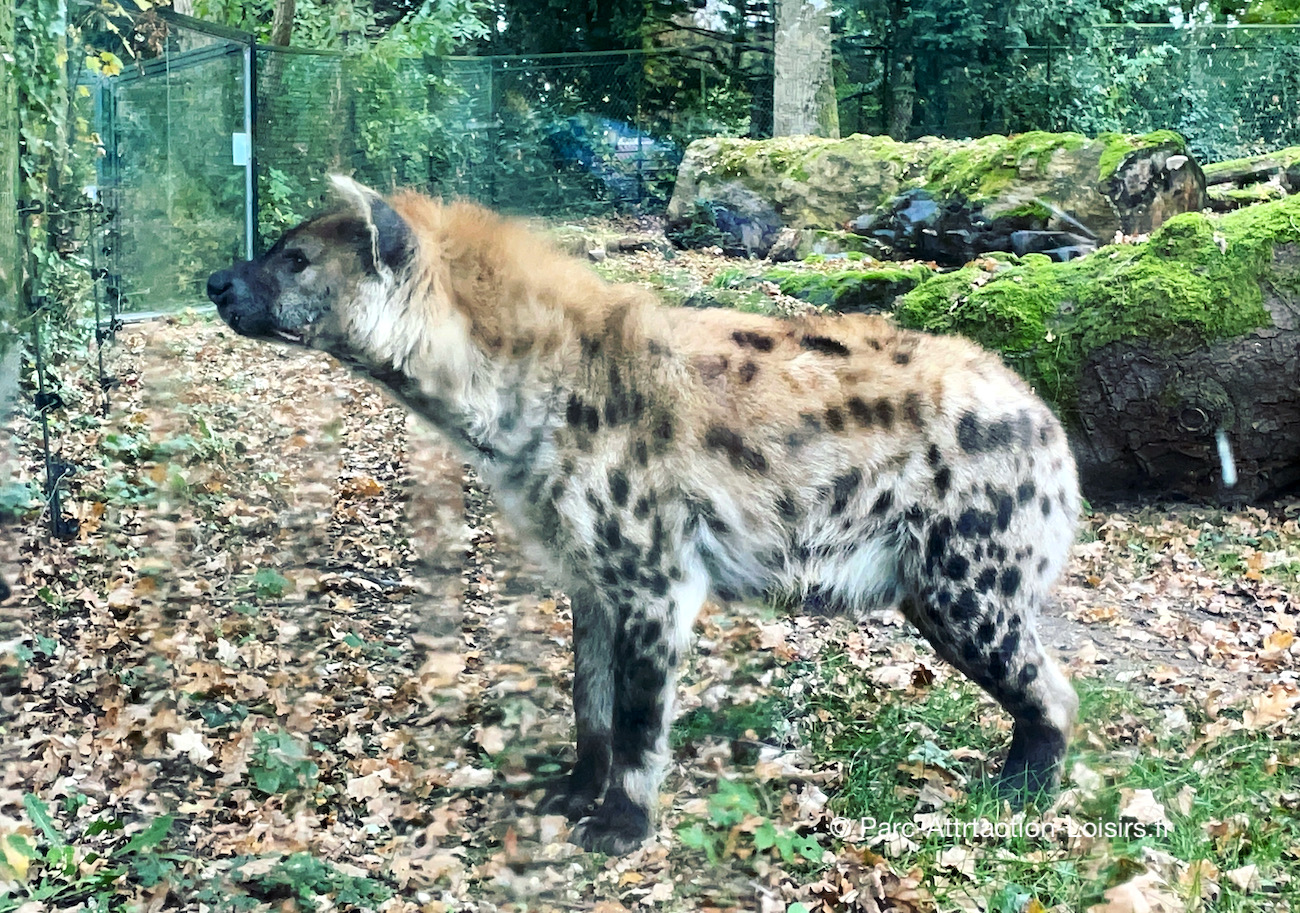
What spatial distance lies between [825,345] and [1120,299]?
2.86 m

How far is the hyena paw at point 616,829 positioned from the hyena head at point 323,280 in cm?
151

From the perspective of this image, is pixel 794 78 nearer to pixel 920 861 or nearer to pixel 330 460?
pixel 330 460

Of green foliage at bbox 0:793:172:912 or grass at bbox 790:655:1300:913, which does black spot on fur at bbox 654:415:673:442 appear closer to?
grass at bbox 790:655:1300:913

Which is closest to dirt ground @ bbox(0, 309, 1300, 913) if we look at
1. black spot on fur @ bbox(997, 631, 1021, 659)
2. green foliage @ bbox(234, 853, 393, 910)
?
green foliage @ bbox(234, 853, 393, 910)

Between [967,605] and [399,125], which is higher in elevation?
[399,125]

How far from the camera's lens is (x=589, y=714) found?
146 inches

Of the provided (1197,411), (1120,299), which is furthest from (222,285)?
(1197,411)

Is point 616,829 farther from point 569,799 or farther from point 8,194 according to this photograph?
point 8,194

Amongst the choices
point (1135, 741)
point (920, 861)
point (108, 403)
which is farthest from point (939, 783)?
point (108, 403)

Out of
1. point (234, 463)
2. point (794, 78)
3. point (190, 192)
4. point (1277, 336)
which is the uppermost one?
point (794, 78)

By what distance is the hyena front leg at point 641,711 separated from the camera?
133 inches

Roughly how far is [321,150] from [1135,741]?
3.21 m

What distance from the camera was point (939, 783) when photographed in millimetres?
3689

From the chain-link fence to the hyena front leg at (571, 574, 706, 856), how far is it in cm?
127
